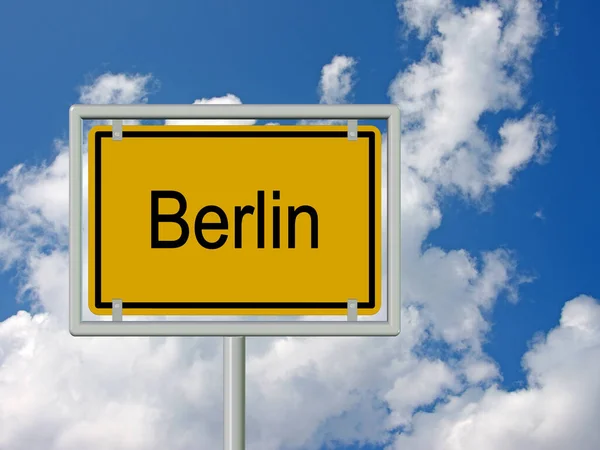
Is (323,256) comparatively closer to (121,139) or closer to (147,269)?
(147,269)

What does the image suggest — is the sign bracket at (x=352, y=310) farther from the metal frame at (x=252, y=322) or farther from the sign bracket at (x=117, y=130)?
the sign bracket at (x=117, y=130)

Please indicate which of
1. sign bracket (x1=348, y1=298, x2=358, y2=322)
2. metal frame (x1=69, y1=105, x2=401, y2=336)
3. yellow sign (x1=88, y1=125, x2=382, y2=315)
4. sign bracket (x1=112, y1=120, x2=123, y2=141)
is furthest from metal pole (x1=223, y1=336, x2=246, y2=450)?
sign bracket (x1=112, y1=120, x2=123, y2=141)

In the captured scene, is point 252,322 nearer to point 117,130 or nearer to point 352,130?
point 352,130

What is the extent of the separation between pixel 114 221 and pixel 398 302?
1.70 meters

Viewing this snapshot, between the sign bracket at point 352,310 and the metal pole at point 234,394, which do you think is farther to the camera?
the sign bracket at point 352,310

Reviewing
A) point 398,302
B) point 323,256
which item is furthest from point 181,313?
point 398,302

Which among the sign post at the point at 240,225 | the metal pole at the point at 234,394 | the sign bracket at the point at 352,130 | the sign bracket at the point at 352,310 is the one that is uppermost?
the sign bracket at the point at 352,130

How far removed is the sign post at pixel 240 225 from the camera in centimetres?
328

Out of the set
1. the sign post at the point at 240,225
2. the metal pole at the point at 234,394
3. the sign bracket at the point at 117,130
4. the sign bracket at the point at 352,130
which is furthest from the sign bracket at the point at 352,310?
the sign bracket at the point at 117,130

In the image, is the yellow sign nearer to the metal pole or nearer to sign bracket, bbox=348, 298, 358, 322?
sign bracket, bbox=348, 298, 358, 322

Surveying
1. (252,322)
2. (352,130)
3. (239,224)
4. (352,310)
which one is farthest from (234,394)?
(352,130)

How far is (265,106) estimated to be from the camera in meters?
3.28

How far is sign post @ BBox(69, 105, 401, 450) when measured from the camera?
10.8 ft

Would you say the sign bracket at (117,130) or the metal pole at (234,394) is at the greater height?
the sign bracket at (117,130)
